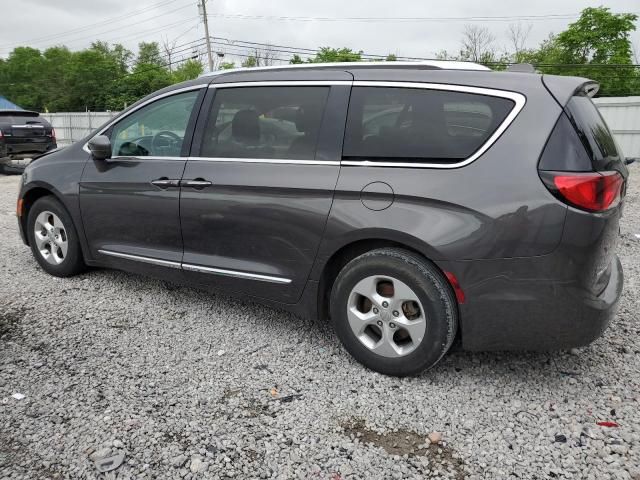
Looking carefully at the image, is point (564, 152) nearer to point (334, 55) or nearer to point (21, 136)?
point (21, 136)

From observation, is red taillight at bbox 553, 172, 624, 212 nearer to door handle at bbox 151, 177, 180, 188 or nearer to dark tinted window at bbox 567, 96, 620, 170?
dark tinted window at bbox 567, 96, 620, 170

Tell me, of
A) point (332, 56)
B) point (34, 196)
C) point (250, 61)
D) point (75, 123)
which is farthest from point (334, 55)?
point (34, 196)

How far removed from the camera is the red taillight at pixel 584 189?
246 centimetres

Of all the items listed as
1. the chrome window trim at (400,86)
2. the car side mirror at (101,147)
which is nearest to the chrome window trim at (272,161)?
the chrome window trim at (400,86)

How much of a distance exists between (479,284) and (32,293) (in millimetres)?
3560

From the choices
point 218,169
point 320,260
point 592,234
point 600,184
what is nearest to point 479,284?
point 592,234

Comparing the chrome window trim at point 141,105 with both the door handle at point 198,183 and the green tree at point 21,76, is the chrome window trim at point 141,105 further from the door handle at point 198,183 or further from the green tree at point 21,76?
the green tree at point 21,76

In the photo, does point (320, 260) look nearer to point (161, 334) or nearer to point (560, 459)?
point (161, 334)

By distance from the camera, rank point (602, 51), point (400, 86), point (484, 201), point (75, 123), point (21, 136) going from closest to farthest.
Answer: point (484, 201)
point (400, 86)
point (21, 136)
point (75, 123)
point (602, 51)

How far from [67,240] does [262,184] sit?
2177mm

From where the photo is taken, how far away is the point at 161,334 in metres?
3.59

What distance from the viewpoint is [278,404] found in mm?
2773

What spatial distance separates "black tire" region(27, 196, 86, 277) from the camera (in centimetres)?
440

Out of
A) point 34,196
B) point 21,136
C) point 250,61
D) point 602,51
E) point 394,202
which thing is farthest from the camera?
point 250,61
